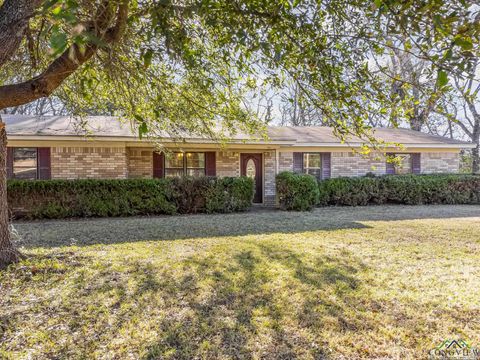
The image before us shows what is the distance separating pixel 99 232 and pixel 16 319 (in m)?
4.42

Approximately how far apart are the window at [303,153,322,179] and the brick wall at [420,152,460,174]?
5.37 m

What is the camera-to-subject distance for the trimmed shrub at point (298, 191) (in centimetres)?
1118

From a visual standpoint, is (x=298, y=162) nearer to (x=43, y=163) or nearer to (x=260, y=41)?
(x=43, y=163)

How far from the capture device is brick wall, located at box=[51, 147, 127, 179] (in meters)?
10.9

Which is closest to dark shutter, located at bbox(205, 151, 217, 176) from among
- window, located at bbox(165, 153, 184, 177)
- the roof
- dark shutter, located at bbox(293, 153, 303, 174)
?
window, located at bbox(165, 153, 184, 177)

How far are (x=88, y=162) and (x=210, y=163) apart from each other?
15.0ft

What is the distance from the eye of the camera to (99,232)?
24.5 ft

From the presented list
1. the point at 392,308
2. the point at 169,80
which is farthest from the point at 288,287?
the point at 169,80

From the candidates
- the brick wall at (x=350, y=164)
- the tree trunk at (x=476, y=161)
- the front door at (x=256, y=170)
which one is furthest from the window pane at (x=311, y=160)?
the tree trunk at (x=476, y=161)

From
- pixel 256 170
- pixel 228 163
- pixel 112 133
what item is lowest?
pixel 256 170

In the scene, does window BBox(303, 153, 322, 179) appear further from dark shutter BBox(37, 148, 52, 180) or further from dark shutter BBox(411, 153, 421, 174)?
dark shutter BBox(37, 148, 52, 180)

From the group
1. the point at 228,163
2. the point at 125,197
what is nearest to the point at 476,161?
the point at 228,163

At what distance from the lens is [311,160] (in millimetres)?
14141

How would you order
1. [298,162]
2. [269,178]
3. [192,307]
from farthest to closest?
[298,162], [269,178], [192,307]
